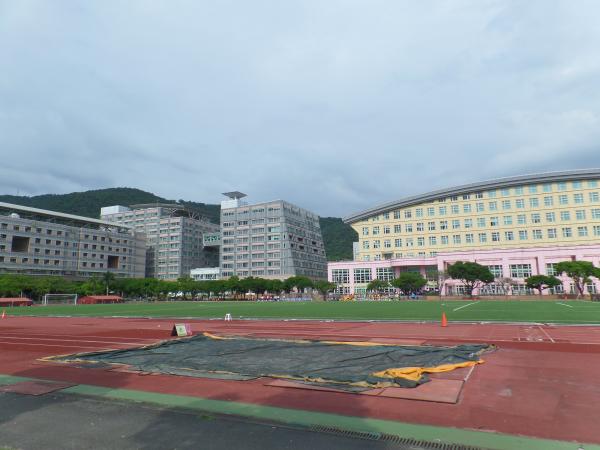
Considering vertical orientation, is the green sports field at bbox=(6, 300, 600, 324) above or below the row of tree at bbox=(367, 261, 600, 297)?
below

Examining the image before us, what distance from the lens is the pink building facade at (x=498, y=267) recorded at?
77.0 metres

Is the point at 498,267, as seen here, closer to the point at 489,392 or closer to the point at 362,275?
the point at 362,275

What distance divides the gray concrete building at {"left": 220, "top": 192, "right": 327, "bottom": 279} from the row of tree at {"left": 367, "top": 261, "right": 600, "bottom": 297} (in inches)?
1979

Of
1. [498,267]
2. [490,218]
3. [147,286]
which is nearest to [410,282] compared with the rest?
[498,267]

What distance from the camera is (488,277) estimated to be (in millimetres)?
69750

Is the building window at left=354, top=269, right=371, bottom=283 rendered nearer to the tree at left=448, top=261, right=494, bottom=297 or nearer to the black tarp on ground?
the tree at left=448, top=261, right=494, bottom=297

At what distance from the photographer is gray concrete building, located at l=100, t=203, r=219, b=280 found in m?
142

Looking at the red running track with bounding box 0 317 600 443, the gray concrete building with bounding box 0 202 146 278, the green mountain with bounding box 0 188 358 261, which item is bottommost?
the red running track with bounding box 0 317 600 443

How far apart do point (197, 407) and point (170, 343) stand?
Result: 8491 millimetres

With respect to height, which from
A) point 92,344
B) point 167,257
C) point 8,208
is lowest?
point 92,344

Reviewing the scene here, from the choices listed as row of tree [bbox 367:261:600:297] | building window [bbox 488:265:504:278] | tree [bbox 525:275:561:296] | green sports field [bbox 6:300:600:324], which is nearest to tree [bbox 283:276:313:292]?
row of tree [bbox 367:261:600:297]

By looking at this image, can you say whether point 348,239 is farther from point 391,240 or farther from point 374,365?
point 374,365

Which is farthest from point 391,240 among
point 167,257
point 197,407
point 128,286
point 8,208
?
point 197,407

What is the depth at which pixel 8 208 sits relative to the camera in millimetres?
97062
